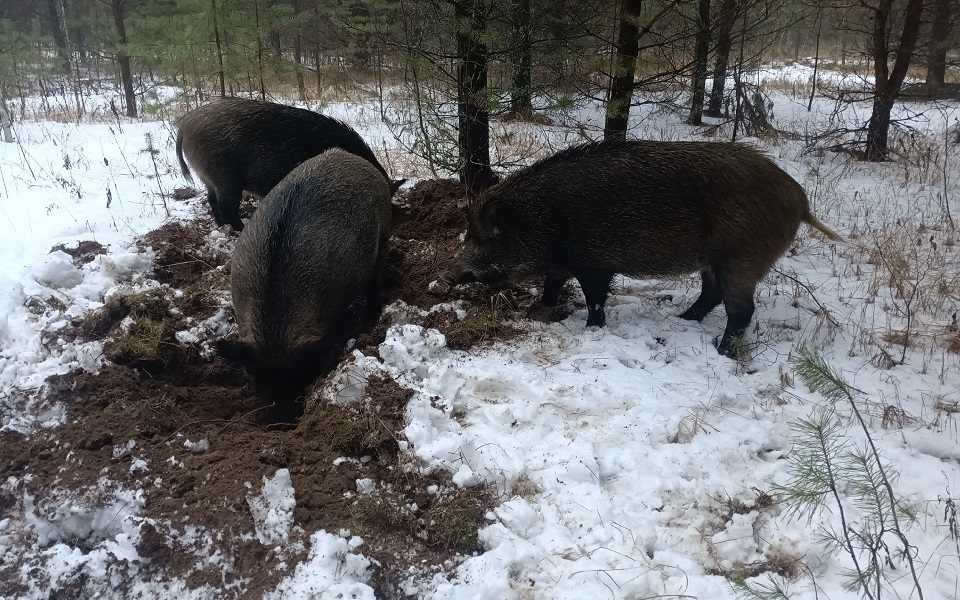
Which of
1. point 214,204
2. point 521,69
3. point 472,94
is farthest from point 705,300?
point 214,204

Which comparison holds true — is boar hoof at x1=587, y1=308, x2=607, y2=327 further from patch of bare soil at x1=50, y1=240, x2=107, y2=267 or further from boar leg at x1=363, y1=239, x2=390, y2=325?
patch of bare soil at x1=50, y1=240, x2=107, y2=267

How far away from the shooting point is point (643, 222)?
414 centimetres

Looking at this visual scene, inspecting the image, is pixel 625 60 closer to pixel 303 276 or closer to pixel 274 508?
pixel 303 276

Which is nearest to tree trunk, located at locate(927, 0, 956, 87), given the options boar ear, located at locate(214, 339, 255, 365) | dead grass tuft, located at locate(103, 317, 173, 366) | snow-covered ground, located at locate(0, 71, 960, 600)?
snow-covered ground, located at locate(0, 71, 960, 600)

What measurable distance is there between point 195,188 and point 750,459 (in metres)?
6.41

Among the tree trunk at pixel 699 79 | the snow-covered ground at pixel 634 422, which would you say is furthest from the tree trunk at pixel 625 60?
the snow-covered ground at pixel 634 422

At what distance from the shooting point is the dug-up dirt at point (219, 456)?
Answer: 264 cm

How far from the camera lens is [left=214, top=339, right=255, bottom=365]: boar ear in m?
3.32

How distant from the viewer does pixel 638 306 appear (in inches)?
188

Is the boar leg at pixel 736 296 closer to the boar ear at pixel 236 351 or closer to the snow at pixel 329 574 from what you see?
the snow at pixel 329 574

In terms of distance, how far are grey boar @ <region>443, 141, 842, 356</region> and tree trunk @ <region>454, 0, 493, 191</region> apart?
166 cm

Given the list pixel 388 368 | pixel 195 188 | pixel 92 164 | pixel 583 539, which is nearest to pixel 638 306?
pixel 388 368

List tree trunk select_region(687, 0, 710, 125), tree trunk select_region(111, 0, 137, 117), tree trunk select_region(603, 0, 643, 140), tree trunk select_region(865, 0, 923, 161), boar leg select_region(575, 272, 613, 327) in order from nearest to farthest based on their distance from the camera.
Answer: boar leg select_region(575, 272, 613, 327) → tree trunk select_region(603, 0, 643, 140) → tree trunk select_region(687, 0, 710, 125) → tree trunk select_region(865, 0, 923, 161) → tree trunk select_region(111, 0, 137, 117)

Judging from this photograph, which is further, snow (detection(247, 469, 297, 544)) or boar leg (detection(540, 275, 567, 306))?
boar leg (detection(540, 275, 567, 306))
